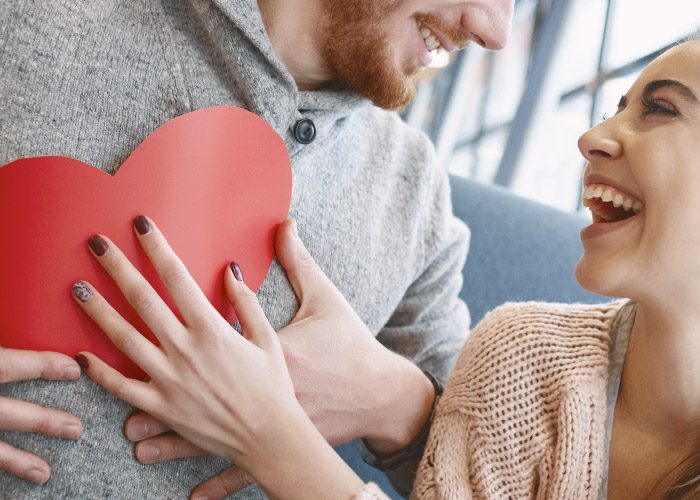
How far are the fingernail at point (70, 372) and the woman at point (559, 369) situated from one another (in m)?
0.01

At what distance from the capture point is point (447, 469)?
964 millimetres

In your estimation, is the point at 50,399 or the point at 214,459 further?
the point at 214,459

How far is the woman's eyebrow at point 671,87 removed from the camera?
33.6 inches

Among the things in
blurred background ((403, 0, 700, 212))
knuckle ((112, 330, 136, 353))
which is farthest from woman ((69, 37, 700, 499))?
blurred background ((403, 0, 700, 212))

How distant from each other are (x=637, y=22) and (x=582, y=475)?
7.67 ft

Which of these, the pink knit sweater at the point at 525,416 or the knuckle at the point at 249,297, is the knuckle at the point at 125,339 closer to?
the knuckle at the point at 249,297

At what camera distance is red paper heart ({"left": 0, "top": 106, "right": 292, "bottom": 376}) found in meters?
0.74

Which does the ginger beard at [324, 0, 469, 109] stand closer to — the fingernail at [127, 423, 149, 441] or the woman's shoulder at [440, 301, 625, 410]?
the woman's shoulder at [440, 301, 625, 410]

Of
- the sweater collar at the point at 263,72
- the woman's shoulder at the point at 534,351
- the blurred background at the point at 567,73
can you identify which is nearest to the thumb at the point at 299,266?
the sweater collar at the point at 263,72

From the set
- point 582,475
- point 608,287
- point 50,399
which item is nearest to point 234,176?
point 50,399

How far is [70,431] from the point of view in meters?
0.77

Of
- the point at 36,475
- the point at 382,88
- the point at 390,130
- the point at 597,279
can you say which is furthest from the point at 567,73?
the point at 36,475

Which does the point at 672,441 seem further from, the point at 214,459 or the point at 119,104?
the point at 119,104

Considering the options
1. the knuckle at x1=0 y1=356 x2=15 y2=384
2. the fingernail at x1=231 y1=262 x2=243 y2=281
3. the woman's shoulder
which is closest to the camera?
the knuckle at x1=0 y1=356 x2=15 y2=384
